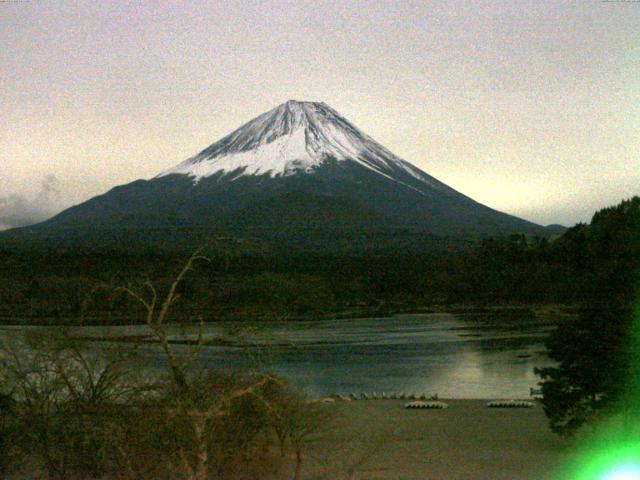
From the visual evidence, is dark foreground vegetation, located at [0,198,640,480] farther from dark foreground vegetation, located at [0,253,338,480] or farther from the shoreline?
the shoreline

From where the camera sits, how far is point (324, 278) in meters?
55.1

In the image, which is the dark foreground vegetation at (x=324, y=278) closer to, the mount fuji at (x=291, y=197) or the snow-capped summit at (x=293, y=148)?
the mount fuji at (x=291, y=197)

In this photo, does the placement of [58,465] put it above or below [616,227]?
below

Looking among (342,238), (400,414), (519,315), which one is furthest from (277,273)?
(400,414)

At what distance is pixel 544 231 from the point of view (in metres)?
99.9

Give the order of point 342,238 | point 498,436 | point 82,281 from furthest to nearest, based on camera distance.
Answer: point 342,238 → point 82,281 → point 498,436

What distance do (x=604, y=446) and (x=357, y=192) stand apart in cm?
8687

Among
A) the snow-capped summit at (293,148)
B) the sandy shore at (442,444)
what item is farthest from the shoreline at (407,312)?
the snow-capped summit at (293,148)

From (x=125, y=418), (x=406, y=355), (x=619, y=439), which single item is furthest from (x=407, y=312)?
(x=125, y=418)

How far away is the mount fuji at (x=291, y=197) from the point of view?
278ft

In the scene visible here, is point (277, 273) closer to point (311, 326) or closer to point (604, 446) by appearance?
point (311, 326)

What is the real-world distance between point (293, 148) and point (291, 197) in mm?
17044

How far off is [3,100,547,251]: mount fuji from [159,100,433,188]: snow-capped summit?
136mm

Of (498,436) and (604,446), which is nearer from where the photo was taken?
(604,446)
